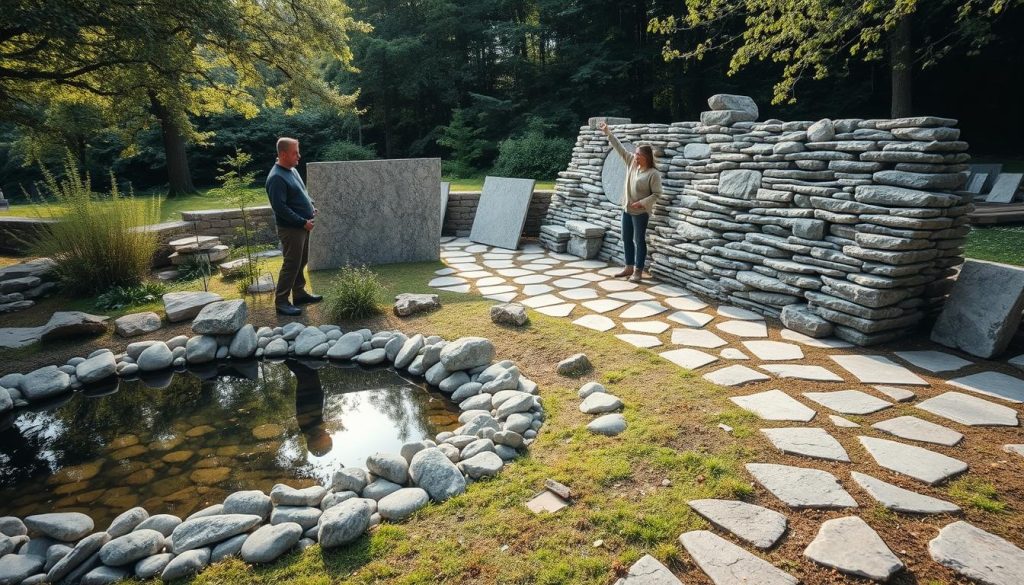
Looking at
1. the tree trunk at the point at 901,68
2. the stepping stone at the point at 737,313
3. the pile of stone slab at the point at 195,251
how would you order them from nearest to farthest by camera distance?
the stepping stone at the point at 737,313
the pile of stone slab at the point at 195,251
the tree trunk at the point at 901,68

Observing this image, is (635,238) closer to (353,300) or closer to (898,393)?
(353,300)

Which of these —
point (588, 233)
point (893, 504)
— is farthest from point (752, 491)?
point (588, 233)

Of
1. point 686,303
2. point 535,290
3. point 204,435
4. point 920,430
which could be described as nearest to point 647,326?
point 686,303

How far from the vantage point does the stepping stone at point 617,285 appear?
6.03m

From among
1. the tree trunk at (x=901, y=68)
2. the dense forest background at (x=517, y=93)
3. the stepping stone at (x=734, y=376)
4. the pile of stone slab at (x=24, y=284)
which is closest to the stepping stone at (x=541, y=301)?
the stepping stone at (x=734, y=376)

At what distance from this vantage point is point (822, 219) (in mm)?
4562

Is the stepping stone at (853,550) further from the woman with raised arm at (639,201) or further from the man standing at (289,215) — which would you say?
the man standing at (289,215)

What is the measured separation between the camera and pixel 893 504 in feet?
7.66

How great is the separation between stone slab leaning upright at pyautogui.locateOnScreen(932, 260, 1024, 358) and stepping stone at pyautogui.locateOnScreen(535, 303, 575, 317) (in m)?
2.93

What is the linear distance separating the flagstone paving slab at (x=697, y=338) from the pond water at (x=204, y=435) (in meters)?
1.97

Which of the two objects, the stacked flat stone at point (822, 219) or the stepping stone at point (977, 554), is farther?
the stacked flat stone at point (822, 219)

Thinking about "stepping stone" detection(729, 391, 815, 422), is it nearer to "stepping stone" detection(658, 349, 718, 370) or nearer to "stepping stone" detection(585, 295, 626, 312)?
"stepping stone" detection(658, 349, 718, 370)

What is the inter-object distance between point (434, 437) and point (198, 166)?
17406 millimetres

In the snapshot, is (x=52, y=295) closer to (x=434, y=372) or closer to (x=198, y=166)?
(x=434, y=372)
